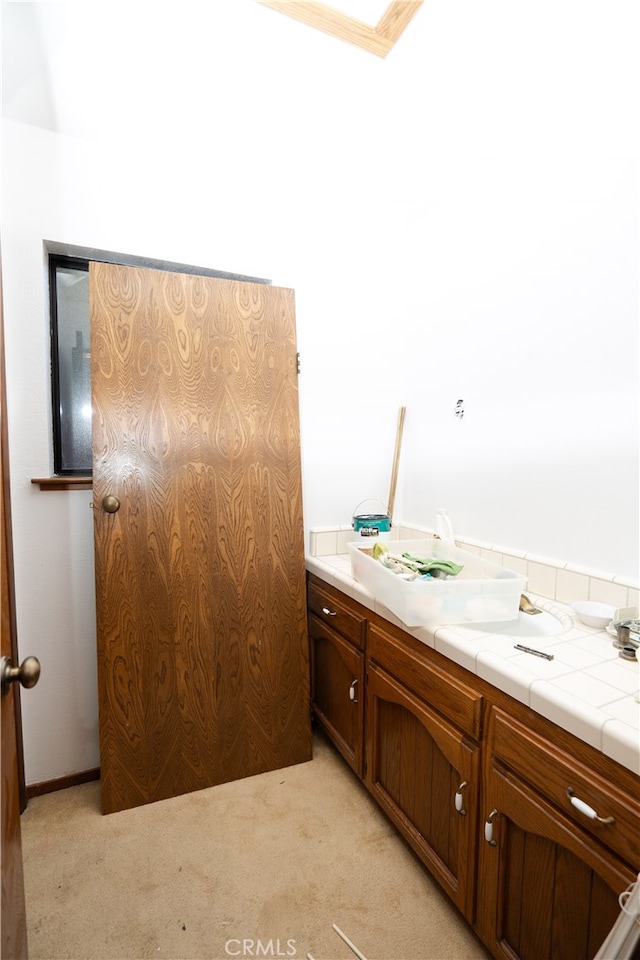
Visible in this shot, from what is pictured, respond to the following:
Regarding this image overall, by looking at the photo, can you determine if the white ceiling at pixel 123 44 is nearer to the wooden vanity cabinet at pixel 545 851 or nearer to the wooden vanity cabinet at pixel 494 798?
the wooden vanity cabinet at pixel 494 798

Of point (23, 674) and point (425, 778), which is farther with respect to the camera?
point (425, 778)

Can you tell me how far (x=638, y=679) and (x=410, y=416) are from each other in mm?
1534

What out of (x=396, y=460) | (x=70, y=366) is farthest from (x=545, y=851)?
(x=70, y=366)

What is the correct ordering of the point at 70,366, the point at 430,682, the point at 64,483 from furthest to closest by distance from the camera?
the point at 70,366 → the point at 64,483 → the point at 430,682

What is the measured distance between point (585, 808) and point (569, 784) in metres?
0.05

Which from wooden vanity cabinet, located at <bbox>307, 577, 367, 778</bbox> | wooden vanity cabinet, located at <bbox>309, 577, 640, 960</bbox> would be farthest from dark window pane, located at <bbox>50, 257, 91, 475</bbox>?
wooden vanity cabinet, located at <bbox>309, 577, 640, 960</bbox>

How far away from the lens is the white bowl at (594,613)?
1319mm

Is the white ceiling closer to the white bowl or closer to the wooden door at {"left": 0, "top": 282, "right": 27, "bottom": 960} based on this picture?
the wooden door at {"left": 0, "top": 282, "right": 27, "bottom": 960}

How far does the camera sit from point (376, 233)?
7.51ft

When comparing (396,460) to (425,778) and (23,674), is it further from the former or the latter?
(23,674)

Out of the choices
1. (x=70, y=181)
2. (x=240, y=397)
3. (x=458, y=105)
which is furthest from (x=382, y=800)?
(x=70, y=181)

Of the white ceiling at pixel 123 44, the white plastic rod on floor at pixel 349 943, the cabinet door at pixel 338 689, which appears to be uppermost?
the white ceiling at pixel 123 44

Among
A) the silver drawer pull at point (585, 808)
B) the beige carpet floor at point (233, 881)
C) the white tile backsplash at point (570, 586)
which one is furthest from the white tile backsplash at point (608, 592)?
the beige carpet floor at point (233, 881)

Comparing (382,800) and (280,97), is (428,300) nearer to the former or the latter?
(280,97)
